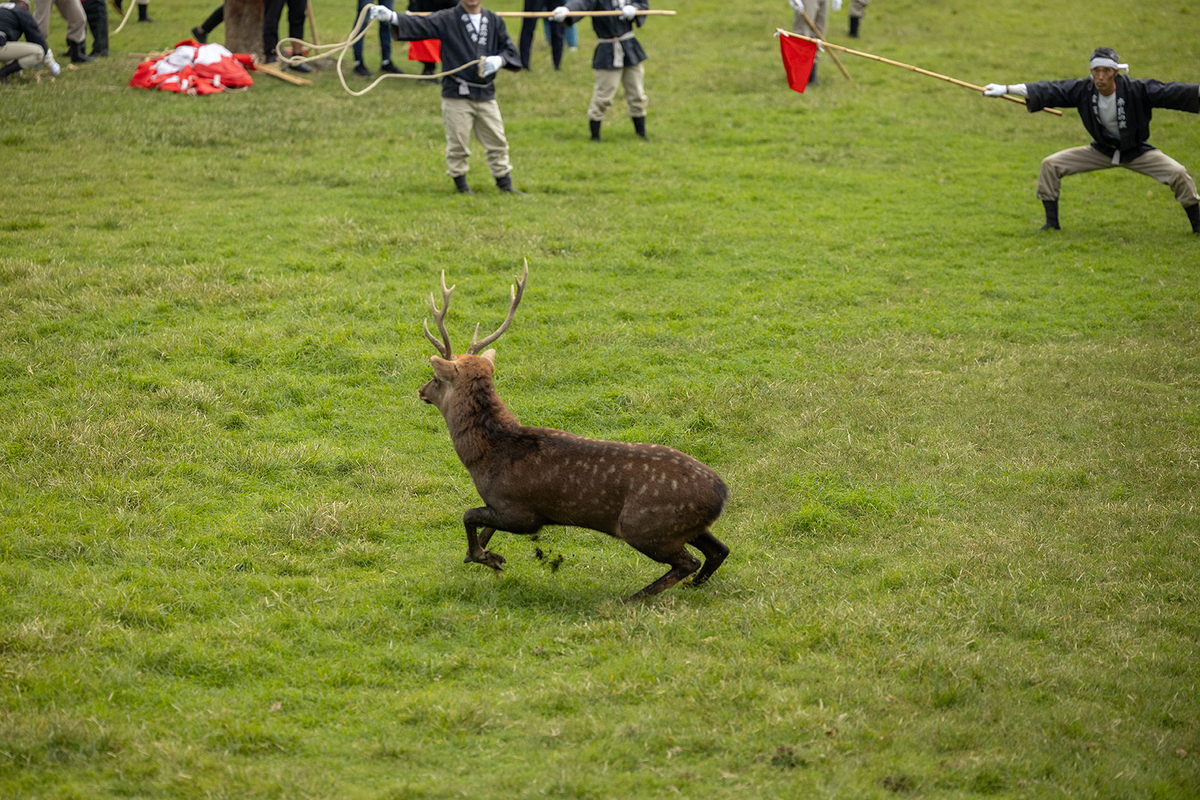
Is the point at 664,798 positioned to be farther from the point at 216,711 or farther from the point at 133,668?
the point at 133,668

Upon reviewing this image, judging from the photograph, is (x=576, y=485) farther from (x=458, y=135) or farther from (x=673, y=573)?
(x=458, y=135)

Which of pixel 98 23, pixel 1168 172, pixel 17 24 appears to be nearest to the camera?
A: pixel 1168 172

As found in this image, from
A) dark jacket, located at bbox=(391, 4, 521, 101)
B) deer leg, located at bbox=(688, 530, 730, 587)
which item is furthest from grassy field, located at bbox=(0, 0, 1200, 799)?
dark jacket, located at bbox=(391, 4, 521, 101)

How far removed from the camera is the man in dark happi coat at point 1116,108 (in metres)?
12.6

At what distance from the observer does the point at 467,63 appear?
13969mm

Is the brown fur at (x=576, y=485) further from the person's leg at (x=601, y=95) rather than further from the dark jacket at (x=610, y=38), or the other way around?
the person's leg at (x=601, y=95)

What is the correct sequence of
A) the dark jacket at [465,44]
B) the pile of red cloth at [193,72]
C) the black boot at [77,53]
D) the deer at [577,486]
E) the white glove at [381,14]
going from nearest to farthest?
1. the deer at [577,486]
2. the white glove at [381,14]
3. the dark jacket at [465,44]
4. the pile of red cloth at [193,72]
5. the black boot at [77,53]

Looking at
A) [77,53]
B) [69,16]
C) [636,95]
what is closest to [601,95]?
[636,95]

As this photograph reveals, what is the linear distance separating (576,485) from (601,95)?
11763 millimetres

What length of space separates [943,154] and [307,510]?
13.5 metres

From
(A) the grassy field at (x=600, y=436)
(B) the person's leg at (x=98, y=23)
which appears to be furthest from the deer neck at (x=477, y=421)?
(B) the person's leg at (x=98, y=23)

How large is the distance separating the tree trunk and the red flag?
1161cm

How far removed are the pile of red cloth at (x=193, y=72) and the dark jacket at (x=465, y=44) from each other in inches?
275

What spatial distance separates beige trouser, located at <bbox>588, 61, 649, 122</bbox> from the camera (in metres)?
16.8
